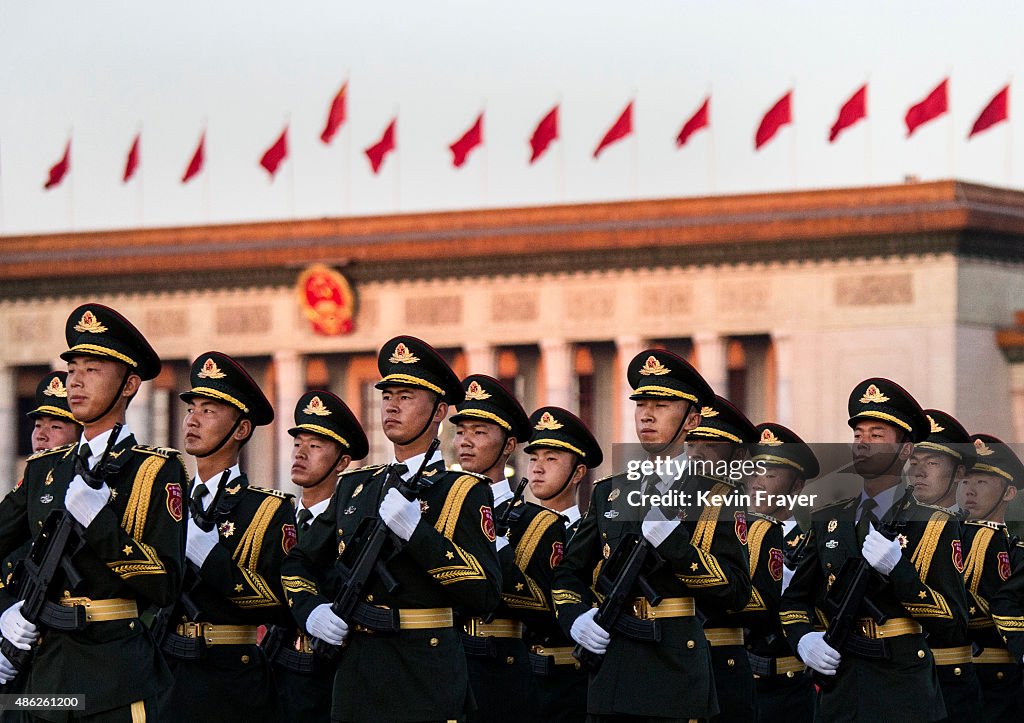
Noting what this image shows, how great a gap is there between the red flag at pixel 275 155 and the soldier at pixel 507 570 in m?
33.9

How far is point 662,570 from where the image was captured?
28.7 feet

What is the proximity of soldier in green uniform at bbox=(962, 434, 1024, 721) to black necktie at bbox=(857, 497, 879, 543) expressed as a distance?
5.21 ft

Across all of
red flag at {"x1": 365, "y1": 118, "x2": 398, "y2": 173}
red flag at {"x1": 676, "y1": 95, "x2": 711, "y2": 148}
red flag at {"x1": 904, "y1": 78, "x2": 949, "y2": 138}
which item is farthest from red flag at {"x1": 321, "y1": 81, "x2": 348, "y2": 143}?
red flag at {"x1": 904, "y1": 78, "x2": 949, "y2": 138}

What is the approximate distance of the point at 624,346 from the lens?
146 feet

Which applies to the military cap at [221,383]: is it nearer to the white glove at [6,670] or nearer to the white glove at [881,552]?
the white glove at [6,670]

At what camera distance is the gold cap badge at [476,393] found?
10.6 metres

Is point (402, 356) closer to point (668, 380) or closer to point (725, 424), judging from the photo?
point (668, 380)

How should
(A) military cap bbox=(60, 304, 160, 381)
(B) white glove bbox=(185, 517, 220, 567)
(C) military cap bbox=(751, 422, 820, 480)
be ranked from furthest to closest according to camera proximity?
1. (C) military cap bbox=(751, 422, 820, 480)
2. (B) white glove bbox=(185, 517, 220, 567)
3. (A) military cap bbox=(60, 304, 160, 381)

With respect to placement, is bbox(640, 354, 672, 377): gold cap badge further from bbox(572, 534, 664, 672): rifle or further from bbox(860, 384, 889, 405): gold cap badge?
bbox(860, 384, 889, 405): gold cap badge

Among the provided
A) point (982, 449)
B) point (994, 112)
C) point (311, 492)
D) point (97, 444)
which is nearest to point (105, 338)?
point (97, 444)

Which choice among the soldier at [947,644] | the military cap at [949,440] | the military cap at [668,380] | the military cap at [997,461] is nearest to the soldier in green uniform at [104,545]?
the military cap at [668,380]

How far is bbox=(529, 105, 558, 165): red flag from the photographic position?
4247 cm

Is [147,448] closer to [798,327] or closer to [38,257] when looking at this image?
[798,327]

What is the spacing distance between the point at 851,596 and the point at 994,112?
3172 cm
